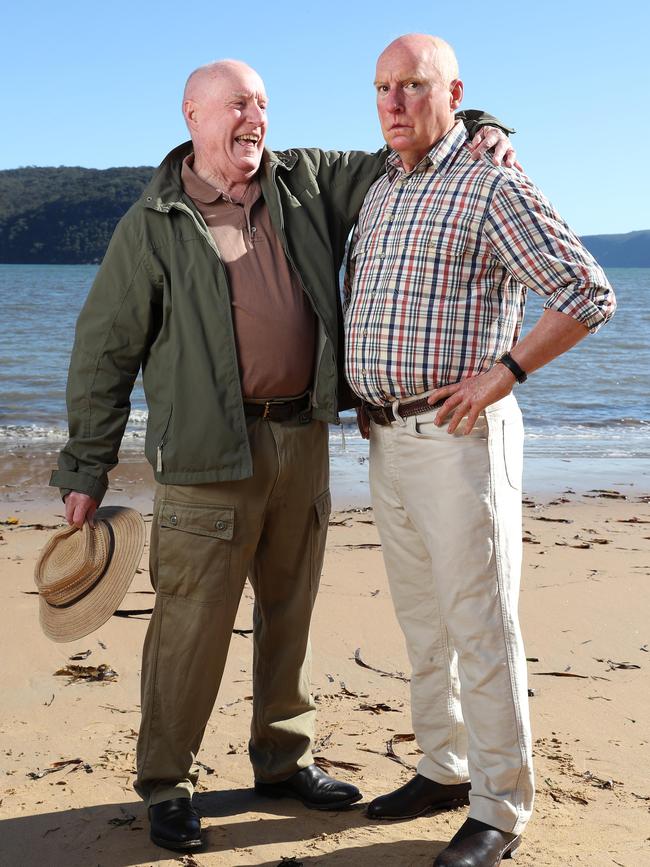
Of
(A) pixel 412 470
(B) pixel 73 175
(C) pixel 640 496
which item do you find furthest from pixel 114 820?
(B) pixel 73 175

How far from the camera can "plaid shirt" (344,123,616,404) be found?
2.78 m

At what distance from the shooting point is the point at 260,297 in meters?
3.11

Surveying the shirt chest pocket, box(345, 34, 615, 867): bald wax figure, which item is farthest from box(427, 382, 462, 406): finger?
the shirt chest pocket

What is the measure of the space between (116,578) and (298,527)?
0.62 m

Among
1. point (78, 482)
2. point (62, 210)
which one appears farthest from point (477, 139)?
point (62, 210)

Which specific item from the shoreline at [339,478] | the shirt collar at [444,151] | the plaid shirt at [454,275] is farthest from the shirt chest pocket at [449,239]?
the shoreline at [339,478]

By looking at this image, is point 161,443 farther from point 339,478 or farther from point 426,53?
point 339,478

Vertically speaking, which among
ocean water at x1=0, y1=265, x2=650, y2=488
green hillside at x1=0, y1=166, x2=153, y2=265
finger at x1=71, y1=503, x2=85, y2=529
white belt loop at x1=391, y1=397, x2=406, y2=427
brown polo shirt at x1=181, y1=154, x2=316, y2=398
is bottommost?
ocean water at x1=0, y1=265, x2=650, y2=488

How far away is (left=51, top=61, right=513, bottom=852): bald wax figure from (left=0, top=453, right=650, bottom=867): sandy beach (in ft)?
0.64

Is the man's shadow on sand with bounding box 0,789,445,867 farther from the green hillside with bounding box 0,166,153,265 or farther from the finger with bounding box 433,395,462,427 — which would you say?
the green hillside with bounding box 0,166,153,265

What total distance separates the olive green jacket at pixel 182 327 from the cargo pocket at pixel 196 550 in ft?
0.40

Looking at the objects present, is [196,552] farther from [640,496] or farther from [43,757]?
[640,496]

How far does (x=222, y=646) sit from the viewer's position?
10.6 ft

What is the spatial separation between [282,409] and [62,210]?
3937 inches
